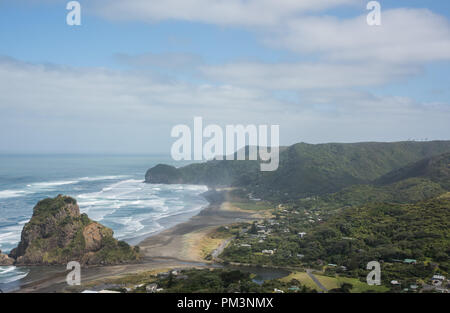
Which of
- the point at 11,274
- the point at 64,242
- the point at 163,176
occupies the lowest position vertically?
the point at 11,274

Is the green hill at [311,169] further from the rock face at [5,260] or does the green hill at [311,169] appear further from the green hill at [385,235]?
the rock face at [5,260]

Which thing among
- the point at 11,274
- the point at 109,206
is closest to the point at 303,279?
the point at 11,274

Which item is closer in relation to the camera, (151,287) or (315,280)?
(151,287)

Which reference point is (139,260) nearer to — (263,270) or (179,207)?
(263,270)

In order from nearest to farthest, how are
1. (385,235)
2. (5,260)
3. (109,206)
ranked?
(5,260) < (385,235) < (109,206)

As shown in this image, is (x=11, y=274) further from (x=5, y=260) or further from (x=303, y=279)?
(x=303, y=279)

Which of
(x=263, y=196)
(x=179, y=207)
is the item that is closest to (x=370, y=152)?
(x=263, y=196)

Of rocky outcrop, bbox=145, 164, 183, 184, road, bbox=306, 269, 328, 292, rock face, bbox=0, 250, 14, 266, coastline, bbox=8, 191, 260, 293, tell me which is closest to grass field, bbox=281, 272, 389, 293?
road, bbox=306, 269, 328, 292
